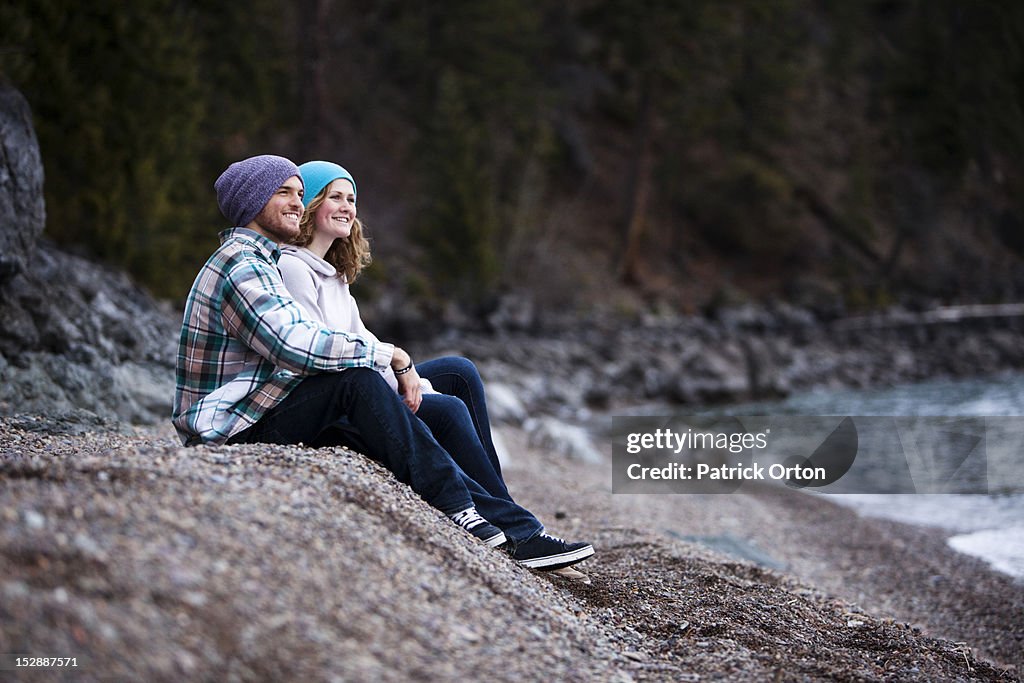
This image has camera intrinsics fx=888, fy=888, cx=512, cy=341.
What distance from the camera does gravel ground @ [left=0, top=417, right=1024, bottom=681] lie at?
2.02 m

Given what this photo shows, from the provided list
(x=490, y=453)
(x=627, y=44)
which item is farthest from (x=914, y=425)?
(x=627, y=44)

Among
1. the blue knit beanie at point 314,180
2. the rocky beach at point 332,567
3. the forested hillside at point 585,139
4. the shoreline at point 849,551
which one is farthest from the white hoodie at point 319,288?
the forested hillside at point 585,139

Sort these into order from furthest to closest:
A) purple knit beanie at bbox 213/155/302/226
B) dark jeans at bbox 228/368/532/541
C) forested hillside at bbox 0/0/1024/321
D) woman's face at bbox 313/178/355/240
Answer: forested hillside at bbox 0/0/1024/321
woman's face at bbox 313/178/355/240
purple knit beanie at bbox 213/155/302/226
dark jeans at bbox 228/368/532/541

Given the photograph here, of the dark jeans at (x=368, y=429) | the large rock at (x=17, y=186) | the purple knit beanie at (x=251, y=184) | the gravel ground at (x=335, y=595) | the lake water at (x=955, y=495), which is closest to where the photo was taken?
the gravel ground at (x=335, y=595)

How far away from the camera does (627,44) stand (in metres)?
26.8

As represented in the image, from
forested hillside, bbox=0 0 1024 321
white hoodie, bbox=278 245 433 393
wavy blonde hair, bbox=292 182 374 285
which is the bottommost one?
white hoodie, bbox=278 245 433 393

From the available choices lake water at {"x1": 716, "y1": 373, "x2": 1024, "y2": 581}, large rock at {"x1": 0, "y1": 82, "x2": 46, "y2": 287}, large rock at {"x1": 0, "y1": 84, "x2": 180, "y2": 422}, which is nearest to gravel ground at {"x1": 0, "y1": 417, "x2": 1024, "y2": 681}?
large rock at {"x1": 0, "y1": 84, "x2": 180, "y2": 422}

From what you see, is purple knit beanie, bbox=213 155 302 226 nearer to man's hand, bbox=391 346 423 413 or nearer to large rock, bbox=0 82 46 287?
Result: man's hand, bbox=391 346 423 413

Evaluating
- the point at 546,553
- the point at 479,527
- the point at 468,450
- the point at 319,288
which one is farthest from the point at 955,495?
the point at 319,288

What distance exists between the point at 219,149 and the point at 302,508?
612 inches

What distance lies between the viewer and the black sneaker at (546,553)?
350cm

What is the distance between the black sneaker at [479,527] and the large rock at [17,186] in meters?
3.68

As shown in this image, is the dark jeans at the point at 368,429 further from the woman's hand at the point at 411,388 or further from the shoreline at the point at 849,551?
the shoreline at the point at 849,551

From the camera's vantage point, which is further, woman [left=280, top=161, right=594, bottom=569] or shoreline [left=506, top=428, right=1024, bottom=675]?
shoreline [left=506, top=428, right=1024, bottom=675]
